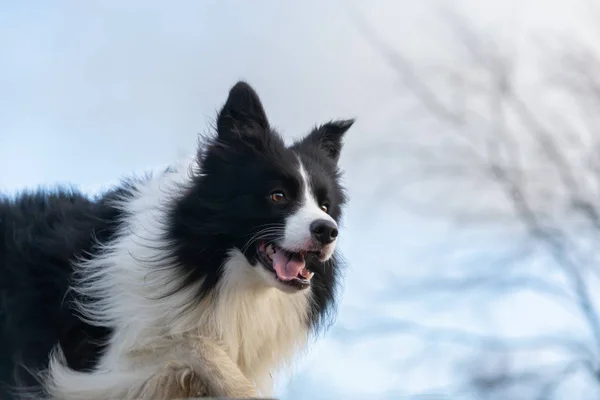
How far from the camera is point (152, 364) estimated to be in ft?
17.3

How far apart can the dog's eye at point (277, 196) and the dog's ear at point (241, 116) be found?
54cm

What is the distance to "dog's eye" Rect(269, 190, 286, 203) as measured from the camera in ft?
17.6

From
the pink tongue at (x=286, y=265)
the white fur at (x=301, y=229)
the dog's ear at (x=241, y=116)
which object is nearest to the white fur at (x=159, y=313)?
the white fur at (x=301, y=229)

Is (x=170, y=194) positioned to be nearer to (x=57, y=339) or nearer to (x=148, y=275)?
(x=148, y=275)

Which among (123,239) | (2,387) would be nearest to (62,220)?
(123,239)

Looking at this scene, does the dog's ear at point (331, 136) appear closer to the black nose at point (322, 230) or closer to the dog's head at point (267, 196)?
the dog's head at point (267, 196)

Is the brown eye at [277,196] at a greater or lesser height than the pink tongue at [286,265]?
greater

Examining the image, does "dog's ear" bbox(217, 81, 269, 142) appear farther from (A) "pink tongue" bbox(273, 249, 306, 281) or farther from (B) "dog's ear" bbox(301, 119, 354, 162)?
(A) "pink tongue" bbox(273, 249, 306, 281)

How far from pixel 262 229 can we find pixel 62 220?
177 cm

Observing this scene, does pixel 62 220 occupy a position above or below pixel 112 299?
above

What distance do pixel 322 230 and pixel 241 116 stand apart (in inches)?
45.9

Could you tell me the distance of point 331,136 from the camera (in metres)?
6.32

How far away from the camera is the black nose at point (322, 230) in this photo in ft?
16.6

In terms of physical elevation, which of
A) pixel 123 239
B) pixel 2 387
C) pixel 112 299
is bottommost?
pixel 2 387
